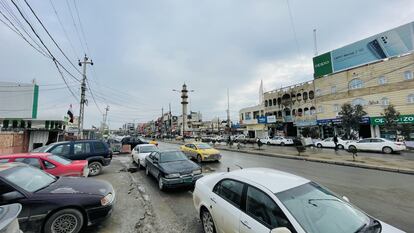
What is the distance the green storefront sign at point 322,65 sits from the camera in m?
37.3

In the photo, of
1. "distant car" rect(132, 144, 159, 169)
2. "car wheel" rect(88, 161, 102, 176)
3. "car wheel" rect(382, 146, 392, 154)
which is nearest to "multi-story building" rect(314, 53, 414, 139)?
"car wheel" rect(382, 146, 392, 154)

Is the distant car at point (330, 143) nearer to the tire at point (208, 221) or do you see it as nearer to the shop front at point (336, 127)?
the shop front at point (336, 127)

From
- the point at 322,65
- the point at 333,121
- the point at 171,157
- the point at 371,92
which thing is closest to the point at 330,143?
the point at 333,121

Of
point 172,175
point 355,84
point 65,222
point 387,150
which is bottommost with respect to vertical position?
point 387,150

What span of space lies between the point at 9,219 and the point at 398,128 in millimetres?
30889

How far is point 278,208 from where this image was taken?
109 inches

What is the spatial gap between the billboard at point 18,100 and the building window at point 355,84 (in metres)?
43.9

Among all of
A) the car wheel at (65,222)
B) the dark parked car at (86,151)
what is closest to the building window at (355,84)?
the dark parked car at (86,151)

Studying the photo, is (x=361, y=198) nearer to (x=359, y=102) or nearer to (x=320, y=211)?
(x=320, y=211)

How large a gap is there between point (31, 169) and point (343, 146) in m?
27.1

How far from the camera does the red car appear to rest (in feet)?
23.7

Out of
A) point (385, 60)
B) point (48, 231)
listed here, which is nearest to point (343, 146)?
point (385, 60)

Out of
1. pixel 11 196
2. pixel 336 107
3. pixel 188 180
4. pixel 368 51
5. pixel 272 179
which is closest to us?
pixel 272 179

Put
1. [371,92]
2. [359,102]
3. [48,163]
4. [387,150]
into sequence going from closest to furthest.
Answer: [48,163] → [387,150] → [371,92] → [359,102]
